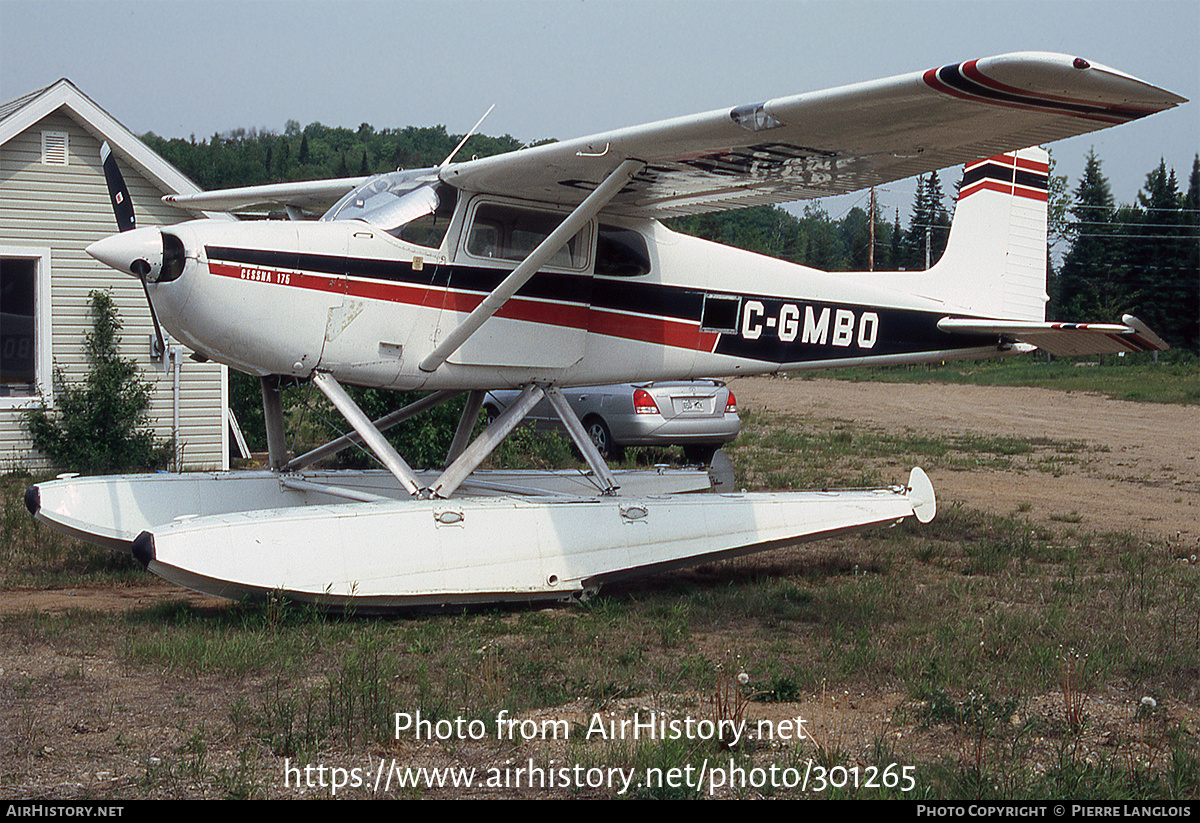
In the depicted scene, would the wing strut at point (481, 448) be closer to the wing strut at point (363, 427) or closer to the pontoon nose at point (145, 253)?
the wing strut at point (363, 427)

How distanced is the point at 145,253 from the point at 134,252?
0.06 metres

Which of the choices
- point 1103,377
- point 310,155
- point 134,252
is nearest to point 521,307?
point 134,252

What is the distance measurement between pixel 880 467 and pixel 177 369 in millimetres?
9503

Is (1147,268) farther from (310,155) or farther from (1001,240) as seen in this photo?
(310,155)

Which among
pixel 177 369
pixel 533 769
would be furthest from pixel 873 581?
pixel 177 369

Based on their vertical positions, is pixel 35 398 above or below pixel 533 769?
above

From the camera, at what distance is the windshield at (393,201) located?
24.5 ft

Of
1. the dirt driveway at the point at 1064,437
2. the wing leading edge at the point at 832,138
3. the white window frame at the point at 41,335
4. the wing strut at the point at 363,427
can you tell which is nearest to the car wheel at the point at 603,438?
the dirt driveway at the point at 1064,437

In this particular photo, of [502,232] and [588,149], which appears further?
[502,232]

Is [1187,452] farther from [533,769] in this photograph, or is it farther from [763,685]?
[533,769]

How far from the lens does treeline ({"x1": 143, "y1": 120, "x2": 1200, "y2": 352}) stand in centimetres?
5341

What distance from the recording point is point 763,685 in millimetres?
5062

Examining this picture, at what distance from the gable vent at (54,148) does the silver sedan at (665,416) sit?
251 inches

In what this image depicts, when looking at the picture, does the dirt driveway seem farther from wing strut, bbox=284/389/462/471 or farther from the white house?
the white house
